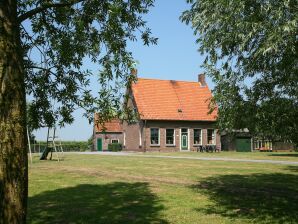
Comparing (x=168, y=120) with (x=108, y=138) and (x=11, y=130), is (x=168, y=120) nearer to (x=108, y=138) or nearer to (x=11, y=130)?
(x=108, y=138)

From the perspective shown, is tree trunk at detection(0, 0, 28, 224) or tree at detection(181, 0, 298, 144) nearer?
tree trunk at detection(0, 0, 28, 224)

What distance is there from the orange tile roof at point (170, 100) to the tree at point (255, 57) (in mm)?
34029

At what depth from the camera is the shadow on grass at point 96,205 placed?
8151 millimetres

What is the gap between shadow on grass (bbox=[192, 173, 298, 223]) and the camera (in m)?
8.63

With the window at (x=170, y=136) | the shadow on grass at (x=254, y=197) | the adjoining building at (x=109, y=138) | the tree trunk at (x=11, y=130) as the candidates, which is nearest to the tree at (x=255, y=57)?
the shadow on grass at (x=254, y=197)

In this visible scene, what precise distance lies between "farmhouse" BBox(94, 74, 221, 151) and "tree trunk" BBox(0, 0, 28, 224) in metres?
38.3

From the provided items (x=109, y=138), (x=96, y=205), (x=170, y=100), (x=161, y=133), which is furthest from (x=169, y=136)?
(x=96, y=205)

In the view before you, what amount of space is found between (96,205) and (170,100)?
38124mm

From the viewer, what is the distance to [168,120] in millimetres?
45406

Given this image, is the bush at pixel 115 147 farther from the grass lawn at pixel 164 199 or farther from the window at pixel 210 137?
the grass lawn at pixel 164 199

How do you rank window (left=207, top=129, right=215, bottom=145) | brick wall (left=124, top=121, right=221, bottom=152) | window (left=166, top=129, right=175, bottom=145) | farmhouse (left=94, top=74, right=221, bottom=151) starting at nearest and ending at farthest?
brick wall (left=124, top=121, right=221, bottom=152) < farmhouse (left=94, top=74, right=221, bottom=151) < window (left=166, top=129, right=175, bottom=145) < window (left=207, top=129, right=215, bottom=145)

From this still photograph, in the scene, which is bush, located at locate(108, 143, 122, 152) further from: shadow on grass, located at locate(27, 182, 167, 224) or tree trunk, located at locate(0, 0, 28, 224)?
tree trunk, located at locate(0, 0, 28, 224)

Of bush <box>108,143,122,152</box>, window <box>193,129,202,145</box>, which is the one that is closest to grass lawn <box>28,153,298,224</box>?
window <box>193,129,202,145</box>

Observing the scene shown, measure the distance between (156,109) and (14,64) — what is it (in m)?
40.7
